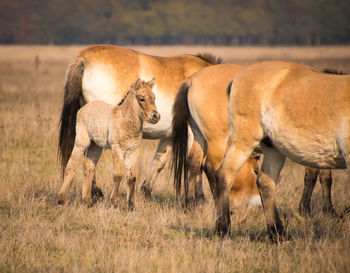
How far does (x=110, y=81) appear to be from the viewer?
6523mm

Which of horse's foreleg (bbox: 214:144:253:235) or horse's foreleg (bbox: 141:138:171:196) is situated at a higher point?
horse's foreleg (bbox: 214:144:253:235)

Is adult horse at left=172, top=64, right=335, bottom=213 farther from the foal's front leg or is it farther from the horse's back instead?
the foal's front leg

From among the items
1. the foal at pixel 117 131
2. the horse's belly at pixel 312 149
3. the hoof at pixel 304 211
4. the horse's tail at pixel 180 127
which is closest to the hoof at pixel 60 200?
the foal at pixel 117 131

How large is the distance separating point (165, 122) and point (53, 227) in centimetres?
241

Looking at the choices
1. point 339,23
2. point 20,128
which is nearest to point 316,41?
point 339,23

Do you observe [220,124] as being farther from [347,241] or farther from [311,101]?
[347,241]

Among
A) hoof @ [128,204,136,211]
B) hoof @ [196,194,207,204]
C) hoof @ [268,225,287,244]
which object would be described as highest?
hoof @ [268,225,287,244]

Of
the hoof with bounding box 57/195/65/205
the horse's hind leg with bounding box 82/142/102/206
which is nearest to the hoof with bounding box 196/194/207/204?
the horse's hind leg with bounding box 82/142/102/206

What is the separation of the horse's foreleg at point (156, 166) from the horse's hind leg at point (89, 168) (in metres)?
1.01

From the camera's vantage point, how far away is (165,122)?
6.80 m

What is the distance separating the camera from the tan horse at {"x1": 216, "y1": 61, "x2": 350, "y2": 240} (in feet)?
13.6

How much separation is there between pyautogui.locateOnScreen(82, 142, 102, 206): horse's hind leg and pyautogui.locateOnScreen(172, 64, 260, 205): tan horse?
1061mm

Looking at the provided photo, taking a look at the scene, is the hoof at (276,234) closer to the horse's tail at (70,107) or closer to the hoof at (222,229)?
the hoof at (222,229)

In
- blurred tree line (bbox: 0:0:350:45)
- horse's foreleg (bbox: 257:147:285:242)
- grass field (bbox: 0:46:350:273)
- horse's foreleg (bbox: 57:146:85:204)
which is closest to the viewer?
grass field (bbox: 0:46:350:273)
